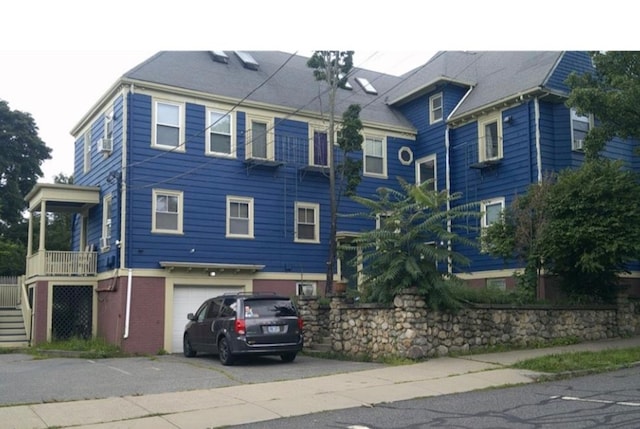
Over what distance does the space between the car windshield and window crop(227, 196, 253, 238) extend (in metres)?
7.86

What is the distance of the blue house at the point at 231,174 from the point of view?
2256 centimetres

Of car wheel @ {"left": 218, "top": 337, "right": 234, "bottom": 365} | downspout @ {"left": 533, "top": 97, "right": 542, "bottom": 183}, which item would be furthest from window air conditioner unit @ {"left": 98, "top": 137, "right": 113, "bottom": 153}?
downspout @ {"left": 533, "top": 97, "right": 542, "bottom": 183}

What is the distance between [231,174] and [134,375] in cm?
1039

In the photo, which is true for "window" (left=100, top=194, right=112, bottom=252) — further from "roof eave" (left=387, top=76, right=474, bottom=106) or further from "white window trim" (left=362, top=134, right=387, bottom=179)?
"roof eave" (left=387, top=76, right=474, bottom=106)

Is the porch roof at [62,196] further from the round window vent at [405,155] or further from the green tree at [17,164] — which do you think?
the green tree at [17,164]

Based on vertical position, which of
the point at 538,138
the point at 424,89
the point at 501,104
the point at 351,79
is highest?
the point at 351,79

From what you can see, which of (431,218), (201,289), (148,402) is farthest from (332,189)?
(148,402)

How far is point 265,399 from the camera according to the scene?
1135cm

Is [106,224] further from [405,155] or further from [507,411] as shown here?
[507,411]

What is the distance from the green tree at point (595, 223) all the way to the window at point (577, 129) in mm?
4739

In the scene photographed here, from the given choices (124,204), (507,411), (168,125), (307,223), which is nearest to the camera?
(507,411)

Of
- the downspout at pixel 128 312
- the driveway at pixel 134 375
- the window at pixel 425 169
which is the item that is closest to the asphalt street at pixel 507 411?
the driveway at pixel 134 375

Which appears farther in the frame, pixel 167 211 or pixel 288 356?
pixel 167 211

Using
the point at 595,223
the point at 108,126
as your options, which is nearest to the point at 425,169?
the point at 595,223
